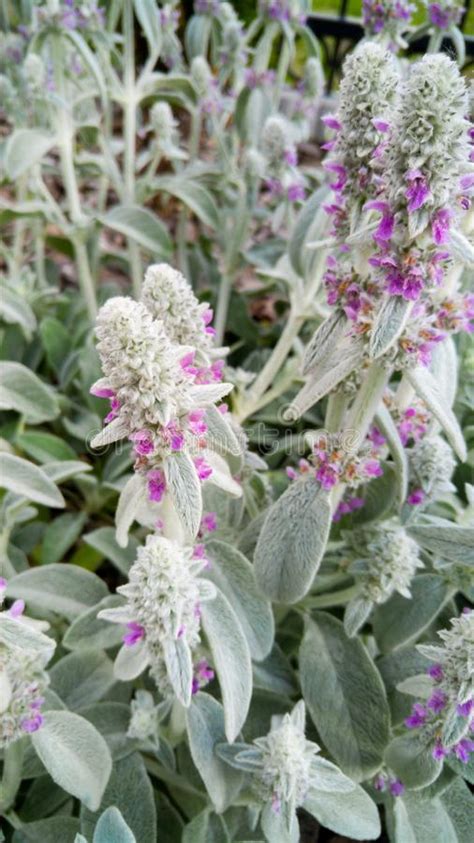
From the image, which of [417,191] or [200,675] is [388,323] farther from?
[200,675]

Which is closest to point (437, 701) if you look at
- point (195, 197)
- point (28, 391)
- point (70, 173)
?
point (28, 391)

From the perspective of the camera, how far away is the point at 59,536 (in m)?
1.63

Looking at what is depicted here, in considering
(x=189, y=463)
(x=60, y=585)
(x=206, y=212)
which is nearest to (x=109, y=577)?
(x=60, y=585)

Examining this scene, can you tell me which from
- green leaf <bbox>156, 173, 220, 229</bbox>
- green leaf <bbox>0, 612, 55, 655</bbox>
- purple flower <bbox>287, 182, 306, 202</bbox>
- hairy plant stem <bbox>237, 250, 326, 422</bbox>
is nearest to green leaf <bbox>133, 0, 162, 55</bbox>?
green leaf <bbox>156, 173, 220, 229</bbox>

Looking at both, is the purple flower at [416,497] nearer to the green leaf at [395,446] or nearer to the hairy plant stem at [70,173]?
the green leaf at [395,446]

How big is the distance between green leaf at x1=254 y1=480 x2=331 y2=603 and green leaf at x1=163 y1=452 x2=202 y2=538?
10.6 inches

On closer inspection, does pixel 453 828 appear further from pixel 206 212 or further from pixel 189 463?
pixel 206 212

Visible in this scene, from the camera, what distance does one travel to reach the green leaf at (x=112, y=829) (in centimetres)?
92

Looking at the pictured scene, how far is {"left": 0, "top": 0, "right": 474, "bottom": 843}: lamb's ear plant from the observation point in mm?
870

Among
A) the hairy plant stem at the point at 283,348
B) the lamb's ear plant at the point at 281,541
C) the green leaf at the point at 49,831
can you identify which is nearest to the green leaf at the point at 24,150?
the lamb's ear plant at the point at 281,541

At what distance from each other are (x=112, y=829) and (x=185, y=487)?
1.41 ft

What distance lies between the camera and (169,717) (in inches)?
50.9

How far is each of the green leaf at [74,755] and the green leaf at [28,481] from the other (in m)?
0.32

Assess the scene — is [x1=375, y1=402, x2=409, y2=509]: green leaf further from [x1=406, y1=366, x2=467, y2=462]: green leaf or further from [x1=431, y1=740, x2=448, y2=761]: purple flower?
[x1=431, y1=740, x2=448, y2=761]: purple flower
